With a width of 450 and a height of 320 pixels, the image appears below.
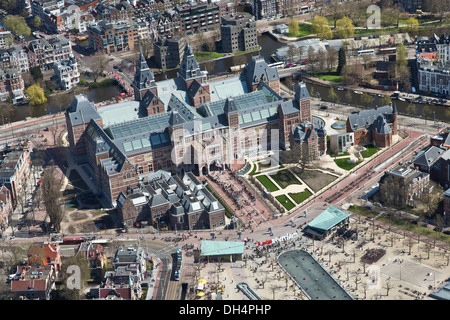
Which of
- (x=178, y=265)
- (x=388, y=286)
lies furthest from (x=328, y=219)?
(x=178, y=265)

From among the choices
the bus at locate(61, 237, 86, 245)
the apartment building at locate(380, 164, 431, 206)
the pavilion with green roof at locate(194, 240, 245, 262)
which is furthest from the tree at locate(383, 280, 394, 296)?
the bus at locate(61, 237, 86, 245)

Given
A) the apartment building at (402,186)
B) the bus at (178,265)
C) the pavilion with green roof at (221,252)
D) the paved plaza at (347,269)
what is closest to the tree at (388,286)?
the paved plaza at (347,269)

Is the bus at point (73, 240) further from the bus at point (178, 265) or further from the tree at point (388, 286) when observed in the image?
the tree at point (388, 286)

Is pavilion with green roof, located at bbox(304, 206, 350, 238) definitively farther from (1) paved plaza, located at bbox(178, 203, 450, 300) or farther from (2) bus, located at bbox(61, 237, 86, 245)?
(2) bus, located at bbox(61, 237, 86, 245)

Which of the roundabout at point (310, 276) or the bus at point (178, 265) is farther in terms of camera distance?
the bus at point (178, 265)

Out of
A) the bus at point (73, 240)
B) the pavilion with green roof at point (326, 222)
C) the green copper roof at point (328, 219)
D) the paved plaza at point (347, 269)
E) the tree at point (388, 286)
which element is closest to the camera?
the tree at point (388, 286)

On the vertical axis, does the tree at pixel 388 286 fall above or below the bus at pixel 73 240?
below
